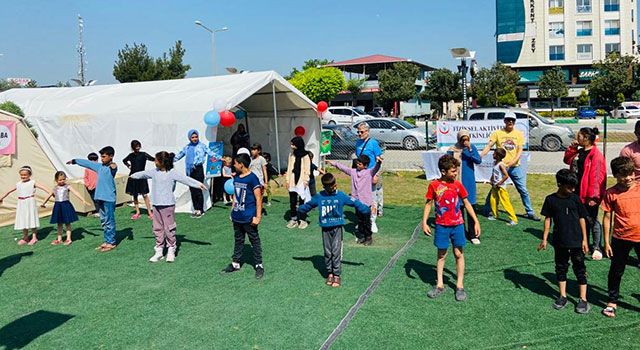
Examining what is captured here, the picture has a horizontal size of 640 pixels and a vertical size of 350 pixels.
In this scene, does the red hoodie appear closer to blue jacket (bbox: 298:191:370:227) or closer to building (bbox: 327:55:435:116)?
blue jacket (bbox: 298:191:370:227)

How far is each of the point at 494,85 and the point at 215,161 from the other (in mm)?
42743

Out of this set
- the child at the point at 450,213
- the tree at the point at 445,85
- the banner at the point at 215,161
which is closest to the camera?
the child at the point at 450,213

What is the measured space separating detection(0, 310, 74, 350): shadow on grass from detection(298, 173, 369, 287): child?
2725 mm

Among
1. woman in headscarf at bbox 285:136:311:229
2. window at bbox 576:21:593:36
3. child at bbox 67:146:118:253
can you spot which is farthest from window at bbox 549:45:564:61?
child at bbox 67:146:118:253

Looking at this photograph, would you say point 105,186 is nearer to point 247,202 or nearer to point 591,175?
point 247,202

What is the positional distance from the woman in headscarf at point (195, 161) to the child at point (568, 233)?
7138mm

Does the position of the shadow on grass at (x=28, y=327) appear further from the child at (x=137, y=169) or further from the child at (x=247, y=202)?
the child at (x=137, y=169)

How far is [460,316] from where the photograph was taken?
5031 mm

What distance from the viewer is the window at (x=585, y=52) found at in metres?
57.8

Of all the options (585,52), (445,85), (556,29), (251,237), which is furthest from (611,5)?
(251,237)

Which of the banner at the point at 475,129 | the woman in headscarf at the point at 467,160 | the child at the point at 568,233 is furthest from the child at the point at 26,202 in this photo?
the banner at the point at 475,129

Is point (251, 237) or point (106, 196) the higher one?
point (106, 196)

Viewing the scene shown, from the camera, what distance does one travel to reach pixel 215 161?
11188mm

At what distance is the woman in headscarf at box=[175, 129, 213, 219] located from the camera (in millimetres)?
10648
